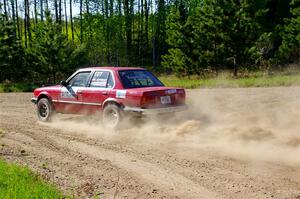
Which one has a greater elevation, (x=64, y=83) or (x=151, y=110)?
(x=64, y=83)

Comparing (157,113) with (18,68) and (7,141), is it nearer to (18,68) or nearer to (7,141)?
(7,141)

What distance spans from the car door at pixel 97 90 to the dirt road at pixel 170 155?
572 millimetres

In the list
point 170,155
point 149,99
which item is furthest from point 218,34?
point 170,155

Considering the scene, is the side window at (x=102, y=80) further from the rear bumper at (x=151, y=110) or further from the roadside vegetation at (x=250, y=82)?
the roadside vegetation at (x=250, y=82)

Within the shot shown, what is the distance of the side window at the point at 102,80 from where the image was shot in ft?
33.7

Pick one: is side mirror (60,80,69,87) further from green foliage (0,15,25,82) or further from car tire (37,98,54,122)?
green foliage (0,15,25,82)

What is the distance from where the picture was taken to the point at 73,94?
36.3ft

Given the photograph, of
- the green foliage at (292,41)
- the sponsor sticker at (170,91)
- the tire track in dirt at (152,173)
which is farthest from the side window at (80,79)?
the green foliage at (292,41)

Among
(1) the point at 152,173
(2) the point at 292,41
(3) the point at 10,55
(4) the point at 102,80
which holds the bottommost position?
(1) the point at 152,173

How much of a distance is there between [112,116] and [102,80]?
113 cm

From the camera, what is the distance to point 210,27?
2714cm

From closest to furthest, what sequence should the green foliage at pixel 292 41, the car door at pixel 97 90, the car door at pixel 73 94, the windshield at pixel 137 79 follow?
the windshield at pixel 137 79
the car door at pixel 97 90
the car door at pixel 73 94
the green foliage at pixel 292 41

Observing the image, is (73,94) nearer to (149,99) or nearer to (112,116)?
(112,116)


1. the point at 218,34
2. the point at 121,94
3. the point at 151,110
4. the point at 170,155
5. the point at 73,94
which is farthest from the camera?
the point at 218,34
